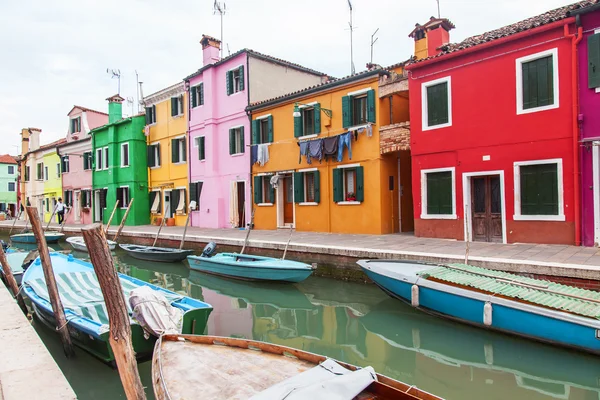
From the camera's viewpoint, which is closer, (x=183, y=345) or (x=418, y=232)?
(x=183, y=345)

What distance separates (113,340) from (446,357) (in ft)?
15.3

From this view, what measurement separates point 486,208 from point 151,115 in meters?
19.7

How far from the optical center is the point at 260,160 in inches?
710

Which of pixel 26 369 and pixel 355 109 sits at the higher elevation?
pixel 355 109

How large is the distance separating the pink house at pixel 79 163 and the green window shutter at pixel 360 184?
69.0ft

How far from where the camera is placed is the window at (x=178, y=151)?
22.5 m

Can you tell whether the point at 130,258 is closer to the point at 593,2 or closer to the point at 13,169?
the point at 593,2

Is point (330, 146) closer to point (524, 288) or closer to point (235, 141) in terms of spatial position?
point (235, 141)

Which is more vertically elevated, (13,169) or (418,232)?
(13,169)

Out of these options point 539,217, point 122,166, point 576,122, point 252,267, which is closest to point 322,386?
point 252,267

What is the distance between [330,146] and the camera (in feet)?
50.0

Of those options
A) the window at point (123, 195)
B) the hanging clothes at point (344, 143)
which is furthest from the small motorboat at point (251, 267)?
the window at point (123, 195)

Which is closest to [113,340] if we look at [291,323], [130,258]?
[291,323]

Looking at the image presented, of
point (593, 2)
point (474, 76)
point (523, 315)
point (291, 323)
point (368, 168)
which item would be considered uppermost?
point (593, 2)
